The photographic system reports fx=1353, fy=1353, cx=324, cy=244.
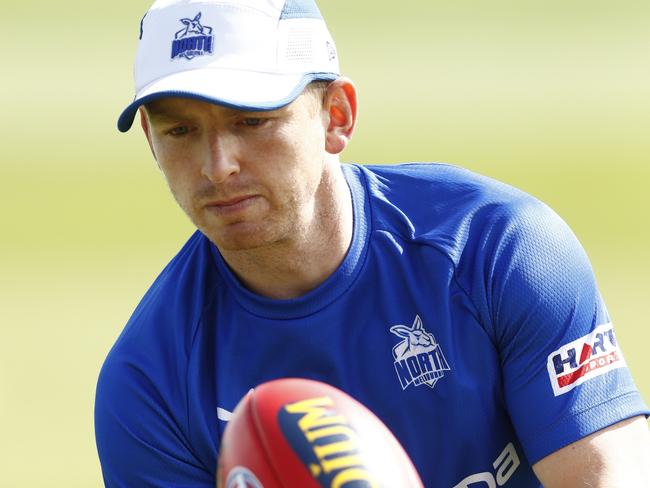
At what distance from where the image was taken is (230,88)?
2.75 metres

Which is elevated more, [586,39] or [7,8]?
[7,8]

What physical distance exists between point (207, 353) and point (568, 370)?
32.2 inches

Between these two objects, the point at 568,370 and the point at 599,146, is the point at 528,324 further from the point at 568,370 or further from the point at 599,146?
the point at 599,146

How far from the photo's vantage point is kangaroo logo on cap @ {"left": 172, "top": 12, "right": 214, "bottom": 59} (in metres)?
2.84

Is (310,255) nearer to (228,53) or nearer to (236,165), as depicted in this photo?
(236,165)

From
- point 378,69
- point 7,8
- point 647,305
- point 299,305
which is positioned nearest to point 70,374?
point 647,305

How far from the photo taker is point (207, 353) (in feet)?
10.1

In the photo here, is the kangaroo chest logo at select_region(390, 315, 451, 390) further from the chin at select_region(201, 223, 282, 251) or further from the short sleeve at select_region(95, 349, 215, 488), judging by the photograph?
the short sleeve at select_region(95, 349, 215, 488)

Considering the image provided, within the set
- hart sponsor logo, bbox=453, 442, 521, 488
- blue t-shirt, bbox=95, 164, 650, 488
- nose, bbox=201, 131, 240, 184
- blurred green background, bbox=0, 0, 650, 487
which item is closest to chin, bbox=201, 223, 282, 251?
nose, bbox=201, 131, 240, 184

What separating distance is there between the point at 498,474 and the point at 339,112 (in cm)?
89

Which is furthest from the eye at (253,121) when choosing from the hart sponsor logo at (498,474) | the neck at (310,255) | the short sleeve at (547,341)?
the hart sponsor logo at (498,474)

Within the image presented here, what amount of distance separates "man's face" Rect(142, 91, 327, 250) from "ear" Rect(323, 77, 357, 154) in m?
0.15

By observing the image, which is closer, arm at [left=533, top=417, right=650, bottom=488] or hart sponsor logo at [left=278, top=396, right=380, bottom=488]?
hart sponsor logo at [left=278, top=396, right=380, bottom=488]

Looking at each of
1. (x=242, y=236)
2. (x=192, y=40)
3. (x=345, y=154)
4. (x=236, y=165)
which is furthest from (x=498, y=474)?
(x=345, y=154)
